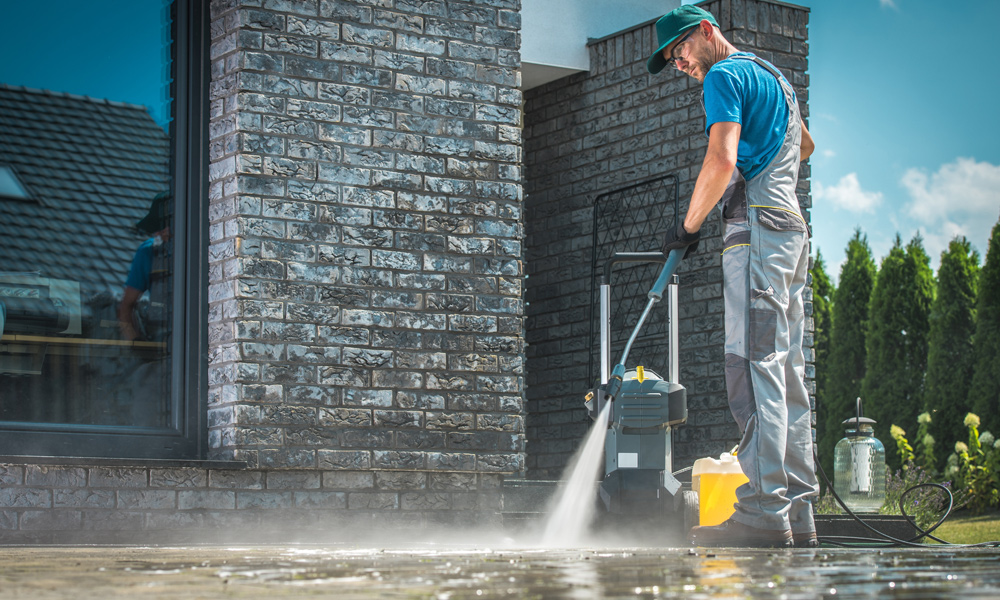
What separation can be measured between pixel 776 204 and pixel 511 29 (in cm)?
259

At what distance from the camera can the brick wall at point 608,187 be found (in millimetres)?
7535

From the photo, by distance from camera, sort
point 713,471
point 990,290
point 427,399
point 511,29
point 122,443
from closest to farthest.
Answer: point 713,471 < point 122,443 < point 427,399 < point 511,29 < point 990,290

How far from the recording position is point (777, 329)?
3955 millimetres

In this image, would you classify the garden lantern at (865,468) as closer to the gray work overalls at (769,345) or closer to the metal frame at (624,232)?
the metal frame at (624,232)

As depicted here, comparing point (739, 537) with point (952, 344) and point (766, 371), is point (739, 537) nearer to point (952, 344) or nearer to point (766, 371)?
point (766, 371)

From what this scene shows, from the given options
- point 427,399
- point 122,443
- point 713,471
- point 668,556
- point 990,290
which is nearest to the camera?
point 668,556

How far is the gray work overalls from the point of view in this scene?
12.7 feet

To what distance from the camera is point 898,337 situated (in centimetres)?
1562

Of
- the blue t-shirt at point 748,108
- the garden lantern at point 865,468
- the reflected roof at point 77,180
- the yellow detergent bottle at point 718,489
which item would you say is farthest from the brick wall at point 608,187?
the reflected roof at point 77,180

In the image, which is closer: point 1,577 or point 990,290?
point 1,577

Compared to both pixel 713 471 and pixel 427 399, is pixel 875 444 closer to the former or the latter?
pixel 713 471

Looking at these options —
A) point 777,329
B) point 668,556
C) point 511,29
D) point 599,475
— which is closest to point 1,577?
point 668,556

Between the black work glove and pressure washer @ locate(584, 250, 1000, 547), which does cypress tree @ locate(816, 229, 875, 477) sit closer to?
pressure washer @ locate(584, 250, 1000, 547)

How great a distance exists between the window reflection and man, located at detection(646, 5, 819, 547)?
2.64 m
